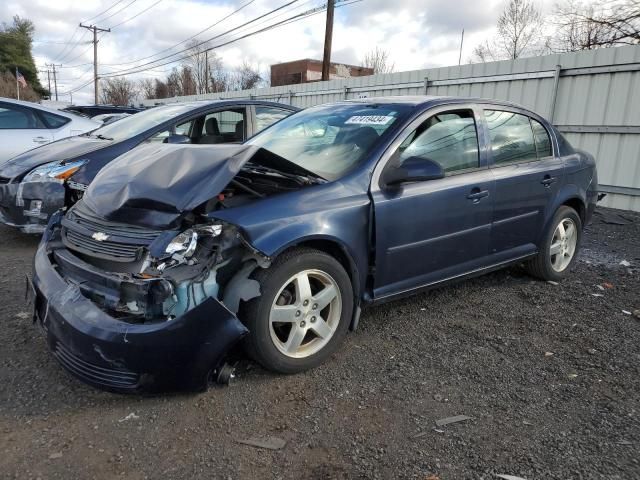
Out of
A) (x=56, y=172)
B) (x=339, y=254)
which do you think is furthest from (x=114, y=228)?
(x=56, y=172)

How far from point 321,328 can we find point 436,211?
117 centimetres

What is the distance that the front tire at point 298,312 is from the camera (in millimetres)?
Result: 2629

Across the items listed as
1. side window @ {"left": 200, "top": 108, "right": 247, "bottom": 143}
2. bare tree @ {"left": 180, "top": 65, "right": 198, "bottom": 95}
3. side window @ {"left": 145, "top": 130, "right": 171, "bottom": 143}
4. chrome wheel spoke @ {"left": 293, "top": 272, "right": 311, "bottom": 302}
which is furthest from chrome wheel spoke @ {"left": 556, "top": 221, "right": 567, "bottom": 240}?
bare tree @ {"left": 180, "top": 65, "right": 198, "bottom": 95}

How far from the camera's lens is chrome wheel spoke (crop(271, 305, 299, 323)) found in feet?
8.89

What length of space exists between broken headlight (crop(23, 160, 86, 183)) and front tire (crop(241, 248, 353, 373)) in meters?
3.28

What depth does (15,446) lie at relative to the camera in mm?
2213

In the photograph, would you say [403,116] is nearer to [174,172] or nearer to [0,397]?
[174,172]

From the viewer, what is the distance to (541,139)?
14.6ft

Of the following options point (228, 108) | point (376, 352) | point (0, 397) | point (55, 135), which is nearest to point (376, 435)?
point (376, 352)

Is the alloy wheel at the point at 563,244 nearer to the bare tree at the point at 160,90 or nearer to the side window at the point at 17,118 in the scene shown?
the side window at the point at 17,118

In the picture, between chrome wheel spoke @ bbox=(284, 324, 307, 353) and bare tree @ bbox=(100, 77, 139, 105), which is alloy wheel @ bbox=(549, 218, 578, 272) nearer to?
chrome wheel spoke @ bbox=(284, 324, 307, 353)

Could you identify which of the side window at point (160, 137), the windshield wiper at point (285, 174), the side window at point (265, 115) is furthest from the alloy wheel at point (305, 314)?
the side window at point (265, 115)

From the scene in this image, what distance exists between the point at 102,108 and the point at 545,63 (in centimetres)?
1159

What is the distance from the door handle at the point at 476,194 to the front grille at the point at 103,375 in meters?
2.55
